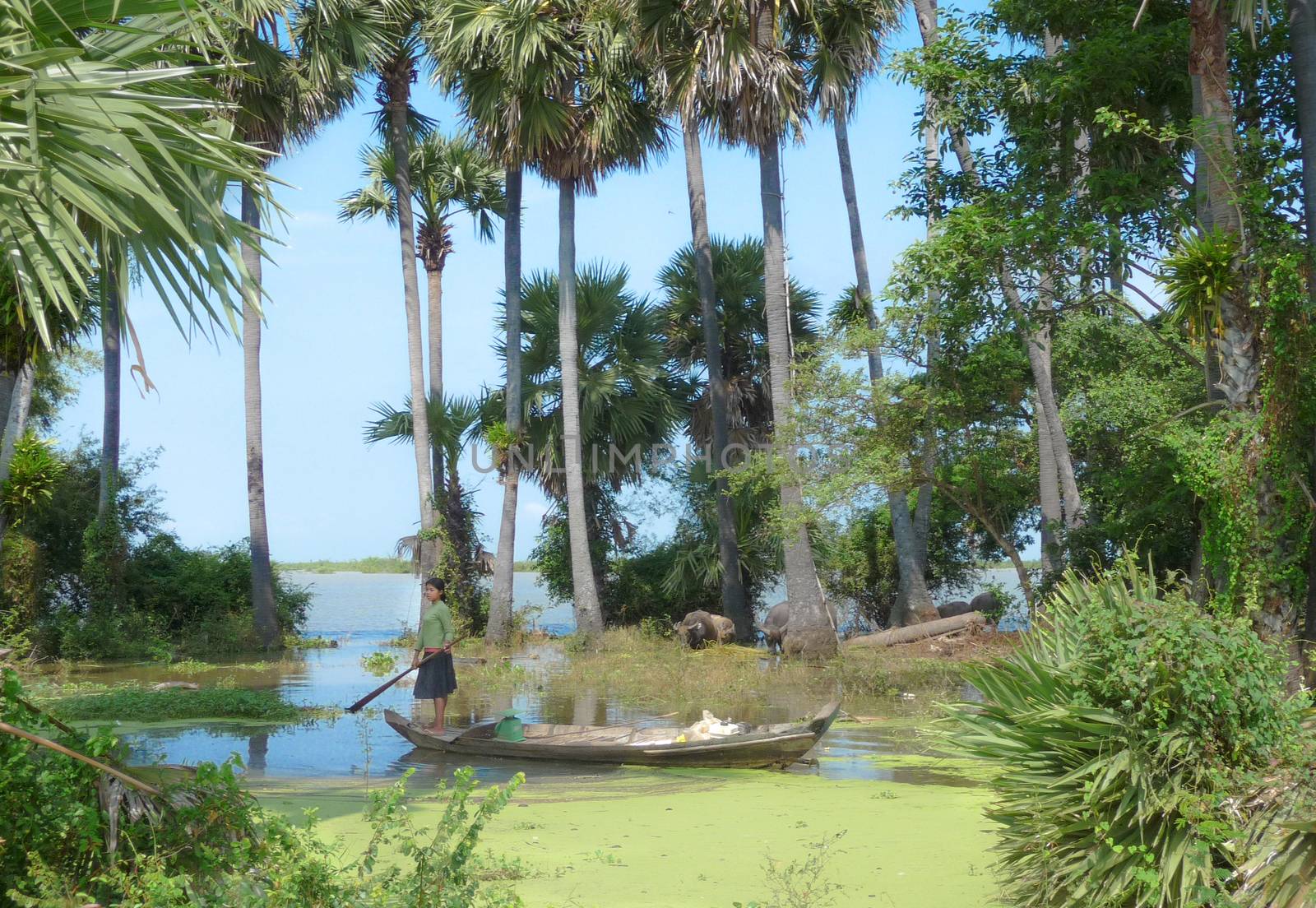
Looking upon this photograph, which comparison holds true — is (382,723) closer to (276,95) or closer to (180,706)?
(180,706)

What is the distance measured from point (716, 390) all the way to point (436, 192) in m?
10.1

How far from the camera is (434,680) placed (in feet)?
44.3

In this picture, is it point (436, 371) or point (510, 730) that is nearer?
point (510, 730)

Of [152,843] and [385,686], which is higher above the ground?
[385,686]

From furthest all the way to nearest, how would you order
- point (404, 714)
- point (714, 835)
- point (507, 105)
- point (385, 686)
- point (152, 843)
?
point (507, 105) < point (404, 714) < point (385, 686) < point (714, 835) < point (152, 843)

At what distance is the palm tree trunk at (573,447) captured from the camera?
24.2 metres

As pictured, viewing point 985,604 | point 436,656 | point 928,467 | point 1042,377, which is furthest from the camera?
point 985,604

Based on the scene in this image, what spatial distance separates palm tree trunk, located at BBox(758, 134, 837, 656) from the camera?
69.4 ft

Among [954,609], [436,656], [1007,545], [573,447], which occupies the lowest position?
[436,656]

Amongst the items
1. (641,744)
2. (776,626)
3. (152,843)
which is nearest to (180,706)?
(641,744)

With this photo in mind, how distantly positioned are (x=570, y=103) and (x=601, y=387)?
642 centimetres

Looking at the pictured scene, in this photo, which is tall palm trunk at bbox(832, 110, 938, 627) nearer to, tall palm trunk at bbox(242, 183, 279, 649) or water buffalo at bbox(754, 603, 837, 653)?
water buffalo at bbox(754, 603, 837, 653)

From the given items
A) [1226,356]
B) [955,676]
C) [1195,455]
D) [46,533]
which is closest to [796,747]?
[1195,455]

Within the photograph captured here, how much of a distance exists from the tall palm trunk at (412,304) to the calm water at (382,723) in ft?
10.5
